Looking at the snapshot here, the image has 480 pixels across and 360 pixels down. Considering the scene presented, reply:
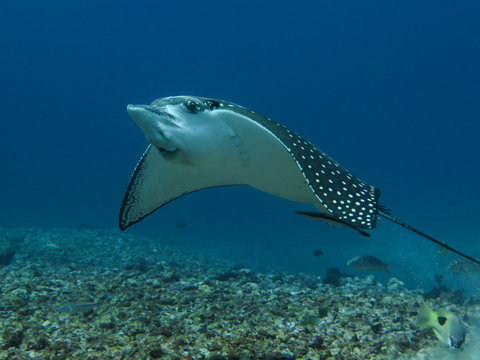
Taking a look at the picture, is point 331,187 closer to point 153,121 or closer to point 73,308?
point 153,121

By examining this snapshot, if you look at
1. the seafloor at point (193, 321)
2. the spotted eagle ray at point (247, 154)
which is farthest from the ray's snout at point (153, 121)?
the seafloor at point (193, 321)

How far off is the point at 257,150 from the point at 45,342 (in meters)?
3.17

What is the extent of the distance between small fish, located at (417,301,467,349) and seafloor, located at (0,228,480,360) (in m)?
0.13

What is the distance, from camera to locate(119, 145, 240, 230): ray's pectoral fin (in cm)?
382

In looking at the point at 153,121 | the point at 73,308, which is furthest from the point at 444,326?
the point at 73,308

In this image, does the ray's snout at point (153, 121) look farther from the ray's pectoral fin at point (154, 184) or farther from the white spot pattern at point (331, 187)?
the ray's pectoral fin at point (154, 184)

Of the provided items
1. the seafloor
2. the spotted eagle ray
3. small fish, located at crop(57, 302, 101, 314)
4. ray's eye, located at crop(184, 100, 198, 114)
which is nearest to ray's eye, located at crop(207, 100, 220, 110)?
the spotted eagle ray

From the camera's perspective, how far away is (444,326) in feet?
13.0

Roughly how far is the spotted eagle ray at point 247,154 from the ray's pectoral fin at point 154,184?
2.8 inches

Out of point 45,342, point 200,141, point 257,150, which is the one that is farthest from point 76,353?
point 257,150

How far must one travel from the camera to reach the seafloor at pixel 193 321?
3.29 m

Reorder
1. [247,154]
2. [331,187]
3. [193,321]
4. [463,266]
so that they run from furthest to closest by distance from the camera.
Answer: [463,266] → [193,321] → [247,154] → [331,187]

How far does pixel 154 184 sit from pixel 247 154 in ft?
4.77

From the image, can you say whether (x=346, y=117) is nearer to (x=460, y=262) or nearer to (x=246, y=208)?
(x=246, y=208)
